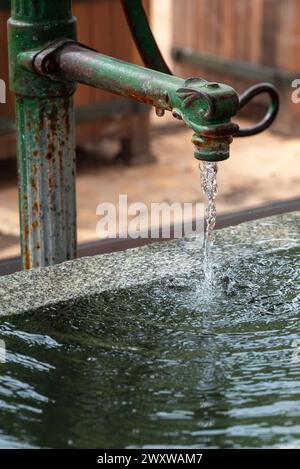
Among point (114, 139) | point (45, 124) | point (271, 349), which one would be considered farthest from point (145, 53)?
point (114, 139)

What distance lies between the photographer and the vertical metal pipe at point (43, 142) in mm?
2316

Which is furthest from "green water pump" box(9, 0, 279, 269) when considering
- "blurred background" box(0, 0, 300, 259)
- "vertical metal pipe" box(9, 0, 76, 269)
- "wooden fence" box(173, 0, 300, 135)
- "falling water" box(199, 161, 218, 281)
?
"wooden fence" box(173, 0, 300, 135)

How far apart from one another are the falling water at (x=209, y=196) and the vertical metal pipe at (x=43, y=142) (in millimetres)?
357

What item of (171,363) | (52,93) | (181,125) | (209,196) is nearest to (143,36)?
(52,93)

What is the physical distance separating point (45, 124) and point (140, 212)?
3.28 metres

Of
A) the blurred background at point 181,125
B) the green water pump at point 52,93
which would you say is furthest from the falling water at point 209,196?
the blurred background at point 181,125

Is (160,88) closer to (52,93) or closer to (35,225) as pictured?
(52,93)

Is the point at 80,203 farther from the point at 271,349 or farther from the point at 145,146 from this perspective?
the point at 271,349

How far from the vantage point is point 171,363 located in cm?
192

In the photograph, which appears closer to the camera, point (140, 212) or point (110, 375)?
point (110, 375)

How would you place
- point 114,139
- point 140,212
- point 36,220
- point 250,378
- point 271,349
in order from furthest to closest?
point 114,139, point 140,212, point 36,220, point 271,349, point 250,378

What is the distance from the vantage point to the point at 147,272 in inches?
90.4

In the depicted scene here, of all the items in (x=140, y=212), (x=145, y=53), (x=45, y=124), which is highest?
(x=145, y=53)

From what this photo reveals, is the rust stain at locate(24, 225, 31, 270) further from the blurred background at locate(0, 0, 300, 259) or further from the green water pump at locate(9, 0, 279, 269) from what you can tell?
the blurred background at locate(0, 0, 300, 259)
